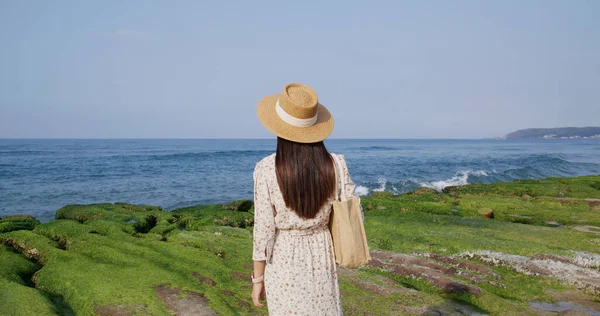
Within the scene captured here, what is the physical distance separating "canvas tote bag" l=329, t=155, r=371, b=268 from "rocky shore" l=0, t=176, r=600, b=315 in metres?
4.11

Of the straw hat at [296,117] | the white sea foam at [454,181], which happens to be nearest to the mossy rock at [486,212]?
the straw hat at [296,117]

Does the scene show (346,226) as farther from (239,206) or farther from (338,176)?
(239,206)

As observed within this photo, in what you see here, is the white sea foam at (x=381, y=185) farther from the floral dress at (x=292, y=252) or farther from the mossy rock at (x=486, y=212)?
the floral dress at (x=292, y=252)

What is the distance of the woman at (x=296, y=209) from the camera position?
11.3 feet

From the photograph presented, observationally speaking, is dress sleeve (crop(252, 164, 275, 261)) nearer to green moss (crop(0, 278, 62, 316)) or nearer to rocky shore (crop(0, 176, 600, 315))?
rocky shore (crop(0, 176, 600, 315))

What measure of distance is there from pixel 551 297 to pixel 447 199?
584 inches

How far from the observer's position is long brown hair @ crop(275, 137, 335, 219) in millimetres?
3412

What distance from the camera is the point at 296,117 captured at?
3.49 meters

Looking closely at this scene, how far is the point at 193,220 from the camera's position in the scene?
16.4 meters

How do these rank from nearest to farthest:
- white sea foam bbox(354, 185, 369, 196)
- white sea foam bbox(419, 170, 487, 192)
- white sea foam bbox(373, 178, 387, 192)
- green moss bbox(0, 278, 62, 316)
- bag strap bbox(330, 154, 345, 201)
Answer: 1. bag strap bbox(330, 154, 345, 201)
2. green moss bbox(0, 278, 62, 316)
3. white sea foam bbox(354, 185, 369, 196)
4. white sea foam bbox(373, 178, 387, 192)
5. white sea foam bbox(419, 170, 487, 192)

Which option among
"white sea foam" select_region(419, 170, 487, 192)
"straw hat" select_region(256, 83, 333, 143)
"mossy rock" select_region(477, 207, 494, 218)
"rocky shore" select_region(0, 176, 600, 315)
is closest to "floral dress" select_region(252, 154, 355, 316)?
"straw hat" select_region(256, 83, 333, 143)

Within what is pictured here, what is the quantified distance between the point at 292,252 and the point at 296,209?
16.8 inches

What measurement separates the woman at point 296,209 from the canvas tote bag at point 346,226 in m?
0.06

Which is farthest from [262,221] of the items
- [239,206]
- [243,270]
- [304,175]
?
[239,206]
